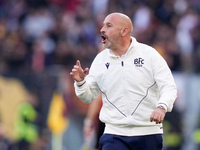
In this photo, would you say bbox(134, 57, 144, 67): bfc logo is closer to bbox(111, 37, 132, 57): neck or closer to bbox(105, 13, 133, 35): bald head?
bbox(111, 37, 132, 57): neck

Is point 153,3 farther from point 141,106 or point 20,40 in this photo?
point 141,106

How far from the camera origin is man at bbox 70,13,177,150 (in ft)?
23.7

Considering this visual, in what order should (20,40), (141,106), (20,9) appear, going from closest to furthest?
1. (141,106)
2. (20,40)
3. (20,9)

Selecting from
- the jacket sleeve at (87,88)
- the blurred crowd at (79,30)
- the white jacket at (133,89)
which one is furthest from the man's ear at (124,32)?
the blurred crowd at (79,30)

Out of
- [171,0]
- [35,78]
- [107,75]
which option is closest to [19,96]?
[35,78]

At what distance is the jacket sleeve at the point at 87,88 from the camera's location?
730cm

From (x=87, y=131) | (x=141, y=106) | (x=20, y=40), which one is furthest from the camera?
(x=20, y=40)

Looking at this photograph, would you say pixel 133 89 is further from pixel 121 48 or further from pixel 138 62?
pixel 121 48

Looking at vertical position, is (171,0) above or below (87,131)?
above

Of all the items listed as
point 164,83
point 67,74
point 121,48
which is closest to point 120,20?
point 121,48

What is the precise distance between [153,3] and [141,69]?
34.9 feet

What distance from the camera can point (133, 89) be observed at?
728cm

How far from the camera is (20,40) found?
17297mm

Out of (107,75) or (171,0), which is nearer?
(107,75)
